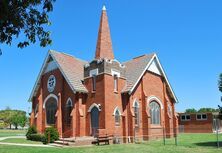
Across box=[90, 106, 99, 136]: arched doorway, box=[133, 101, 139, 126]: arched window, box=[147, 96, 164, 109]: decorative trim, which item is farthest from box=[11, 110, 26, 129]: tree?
box=[133, 101, 139, 126]: arched window

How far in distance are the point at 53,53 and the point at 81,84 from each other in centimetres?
554

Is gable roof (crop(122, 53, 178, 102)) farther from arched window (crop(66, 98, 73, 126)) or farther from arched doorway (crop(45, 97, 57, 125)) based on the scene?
arched doorway (crop(45, 97, 57, 125))

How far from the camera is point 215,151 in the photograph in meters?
19.5

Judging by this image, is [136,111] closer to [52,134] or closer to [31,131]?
[52,134]

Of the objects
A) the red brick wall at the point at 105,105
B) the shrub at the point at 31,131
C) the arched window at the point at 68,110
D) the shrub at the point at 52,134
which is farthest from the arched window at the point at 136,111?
the shrub at the point at 31,131

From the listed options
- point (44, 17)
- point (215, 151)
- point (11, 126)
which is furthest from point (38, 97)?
point (11, 126)

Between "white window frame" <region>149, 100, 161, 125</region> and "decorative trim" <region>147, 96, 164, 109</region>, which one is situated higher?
"decorative trim" <region>147, 96, 164, 109</region>

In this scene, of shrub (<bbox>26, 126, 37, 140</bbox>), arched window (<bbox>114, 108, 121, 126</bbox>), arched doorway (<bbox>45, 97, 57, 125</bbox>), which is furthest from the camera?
arched doorway (<bbox>45, 97, 57, 125</bbox>)

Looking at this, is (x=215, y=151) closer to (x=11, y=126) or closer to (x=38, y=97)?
(x=38, y=97)

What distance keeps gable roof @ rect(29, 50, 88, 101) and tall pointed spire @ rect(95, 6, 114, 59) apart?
3297 mm

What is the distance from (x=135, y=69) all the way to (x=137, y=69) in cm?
38

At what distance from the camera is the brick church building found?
31.9 m

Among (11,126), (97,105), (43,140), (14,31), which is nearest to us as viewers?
(14,31)

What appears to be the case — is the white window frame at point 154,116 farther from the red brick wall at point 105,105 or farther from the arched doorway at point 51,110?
the arched doorway at point 51,110
